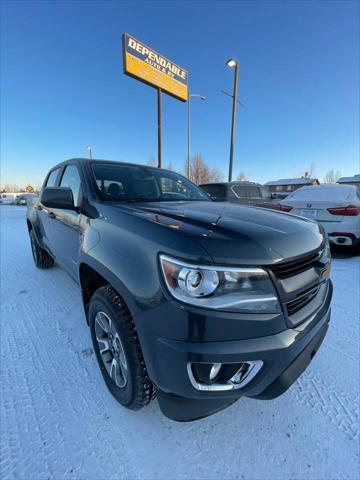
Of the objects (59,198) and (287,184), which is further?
(287,184)

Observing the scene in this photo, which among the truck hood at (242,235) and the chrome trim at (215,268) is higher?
the truck hood at (242,235)

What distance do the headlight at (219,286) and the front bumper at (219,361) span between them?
0.09 meters

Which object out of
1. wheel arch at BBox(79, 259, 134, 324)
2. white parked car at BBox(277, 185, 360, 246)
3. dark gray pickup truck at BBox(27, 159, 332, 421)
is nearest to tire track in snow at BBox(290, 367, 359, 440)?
dark gray pickup truck at BBox(27, 159, 332, 421)

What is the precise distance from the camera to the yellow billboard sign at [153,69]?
10.1 metres

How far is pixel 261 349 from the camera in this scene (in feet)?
3.49

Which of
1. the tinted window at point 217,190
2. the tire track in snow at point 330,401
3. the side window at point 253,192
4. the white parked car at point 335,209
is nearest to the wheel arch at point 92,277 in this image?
the tire track in snow at point 330,401

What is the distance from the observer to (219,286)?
1057 millimetres

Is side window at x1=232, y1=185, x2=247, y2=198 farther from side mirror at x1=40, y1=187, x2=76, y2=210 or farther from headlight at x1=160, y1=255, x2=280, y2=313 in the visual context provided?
headlight at x1=160, y1=255, x2=280, y2=313

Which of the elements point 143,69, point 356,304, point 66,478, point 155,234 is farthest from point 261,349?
point 143,69

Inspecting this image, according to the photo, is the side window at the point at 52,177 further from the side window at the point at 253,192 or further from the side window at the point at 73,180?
the side window at the point at 253,192

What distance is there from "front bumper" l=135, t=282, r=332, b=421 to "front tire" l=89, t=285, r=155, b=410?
206 millimetres

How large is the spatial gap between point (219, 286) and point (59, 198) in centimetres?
147

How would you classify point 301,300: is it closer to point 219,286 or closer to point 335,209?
point 219,286

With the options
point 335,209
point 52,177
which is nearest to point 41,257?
point 52,177
